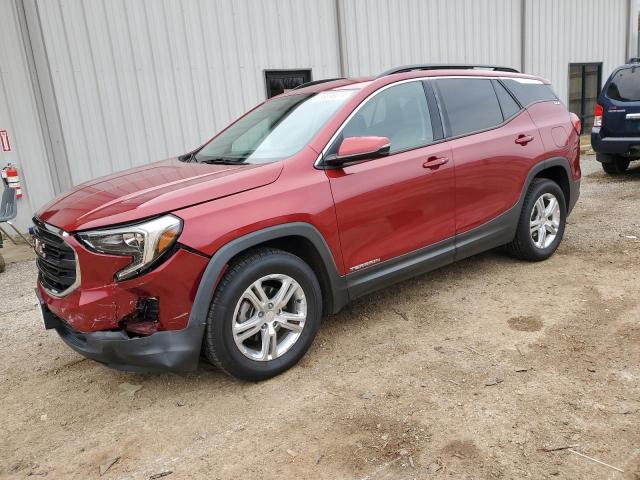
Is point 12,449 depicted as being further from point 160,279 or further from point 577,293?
point 577,293

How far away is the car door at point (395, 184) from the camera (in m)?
3.34

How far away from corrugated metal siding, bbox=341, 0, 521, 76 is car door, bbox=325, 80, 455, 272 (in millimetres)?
6420

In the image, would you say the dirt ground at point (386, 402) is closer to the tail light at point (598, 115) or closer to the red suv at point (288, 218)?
the red suv at point (288, 218)

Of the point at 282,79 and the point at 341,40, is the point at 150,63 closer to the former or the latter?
the point at 282,79

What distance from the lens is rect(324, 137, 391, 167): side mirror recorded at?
10.5ft

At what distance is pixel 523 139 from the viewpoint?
14.6 ft

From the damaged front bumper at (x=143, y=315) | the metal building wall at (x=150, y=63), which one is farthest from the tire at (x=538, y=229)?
the metal building wall at (x=150, y=63)

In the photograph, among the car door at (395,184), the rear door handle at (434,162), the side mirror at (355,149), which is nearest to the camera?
the side mirror at (355,149)

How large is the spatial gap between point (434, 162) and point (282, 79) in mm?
6105

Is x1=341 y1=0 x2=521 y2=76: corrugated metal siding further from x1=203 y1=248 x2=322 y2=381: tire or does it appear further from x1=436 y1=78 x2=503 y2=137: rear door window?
x1=203 y1=248 x2=322 y2=381: tire

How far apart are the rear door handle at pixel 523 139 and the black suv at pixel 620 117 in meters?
4.46

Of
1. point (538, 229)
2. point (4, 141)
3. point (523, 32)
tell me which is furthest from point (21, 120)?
point (523, 32)

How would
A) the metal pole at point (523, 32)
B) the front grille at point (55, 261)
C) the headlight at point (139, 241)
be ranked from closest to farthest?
1. the headlight at point (139, 241)
2. the front grille at point (55, 261)
3. the metal pole at point (523, 32)

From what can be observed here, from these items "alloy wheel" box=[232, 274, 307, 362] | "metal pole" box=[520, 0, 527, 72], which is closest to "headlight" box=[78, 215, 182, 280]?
"alloy wheel" box=[232, 274, 307, 362]
